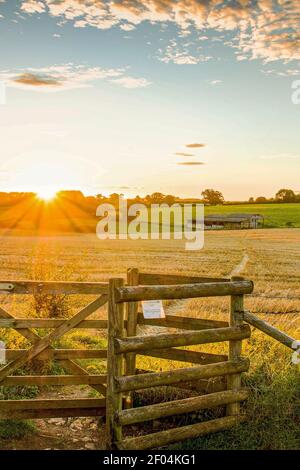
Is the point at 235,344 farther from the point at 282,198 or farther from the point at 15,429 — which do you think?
the point at 282,198

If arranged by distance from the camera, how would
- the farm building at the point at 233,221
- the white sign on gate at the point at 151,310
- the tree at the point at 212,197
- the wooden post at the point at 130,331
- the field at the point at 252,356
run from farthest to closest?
the tree at the point at 212,197 → the farm building at the point at 233,221 → the wooden post at the point at 130,331 → the white sign on gate at the point at 151,310 → the field at the point at 252,356

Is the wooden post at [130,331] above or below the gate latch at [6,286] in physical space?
below

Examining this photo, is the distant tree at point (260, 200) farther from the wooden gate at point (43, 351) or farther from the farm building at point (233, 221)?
the wooden gate at point (43, 351)

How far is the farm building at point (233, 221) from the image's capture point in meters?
90.1

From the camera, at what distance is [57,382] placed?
21.6 ft

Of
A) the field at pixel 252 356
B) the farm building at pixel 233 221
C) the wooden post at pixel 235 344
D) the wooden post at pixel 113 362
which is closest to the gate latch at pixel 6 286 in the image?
the wooden post at pixel 113 362

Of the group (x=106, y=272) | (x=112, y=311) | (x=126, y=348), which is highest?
(x=112, y=311)

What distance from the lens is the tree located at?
427ft

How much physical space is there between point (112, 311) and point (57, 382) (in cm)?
138

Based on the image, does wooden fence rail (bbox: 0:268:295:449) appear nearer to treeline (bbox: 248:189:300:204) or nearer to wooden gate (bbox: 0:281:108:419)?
wooden gate (bbox: 0:281:108:419)

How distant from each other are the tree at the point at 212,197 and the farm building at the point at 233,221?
3495cm

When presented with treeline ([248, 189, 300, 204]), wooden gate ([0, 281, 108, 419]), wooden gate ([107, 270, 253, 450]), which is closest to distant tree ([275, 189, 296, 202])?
treeline ([248, 189, 300, 204])
